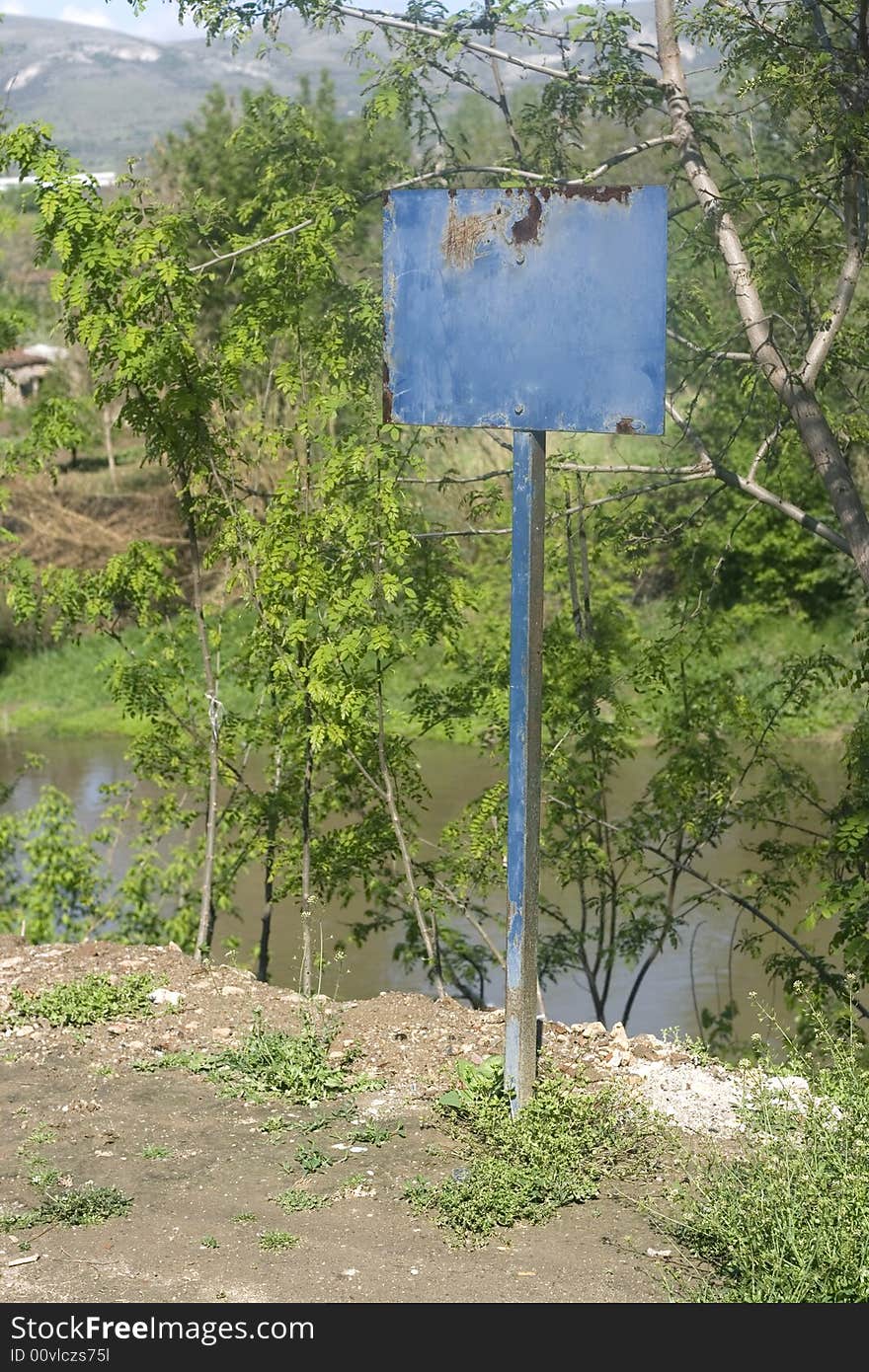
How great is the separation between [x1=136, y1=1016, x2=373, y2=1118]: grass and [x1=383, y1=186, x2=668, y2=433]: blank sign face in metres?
2.24

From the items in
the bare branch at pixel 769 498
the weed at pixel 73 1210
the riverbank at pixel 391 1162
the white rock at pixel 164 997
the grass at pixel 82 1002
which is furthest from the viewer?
the bare branch at pixel 769 498

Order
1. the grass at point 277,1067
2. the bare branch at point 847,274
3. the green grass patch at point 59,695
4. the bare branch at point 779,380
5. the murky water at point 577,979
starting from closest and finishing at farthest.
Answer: the grass at point 277,1067, the bare branch at point 847,274, the bare branch at point 779,380, the murky water at point 577,979, the green grass patch at point 59,695

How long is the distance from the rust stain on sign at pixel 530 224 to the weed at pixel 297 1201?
296cm

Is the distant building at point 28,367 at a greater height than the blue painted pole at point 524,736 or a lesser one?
greater

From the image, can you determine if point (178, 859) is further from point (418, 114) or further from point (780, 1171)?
point (780, 1171)

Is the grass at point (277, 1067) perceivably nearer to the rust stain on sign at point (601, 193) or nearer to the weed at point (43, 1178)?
the weed at point (43, 1178)

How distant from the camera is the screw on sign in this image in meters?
4.95

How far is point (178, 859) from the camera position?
1081cm

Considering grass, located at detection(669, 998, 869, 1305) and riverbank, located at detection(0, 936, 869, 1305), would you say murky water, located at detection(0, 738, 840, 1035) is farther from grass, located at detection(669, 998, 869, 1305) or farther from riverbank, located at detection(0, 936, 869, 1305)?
grass, located at detection(669, 998, 869, 1305)

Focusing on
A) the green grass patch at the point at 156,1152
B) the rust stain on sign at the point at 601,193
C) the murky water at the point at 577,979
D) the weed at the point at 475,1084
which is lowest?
the murky water at the point at 577,979

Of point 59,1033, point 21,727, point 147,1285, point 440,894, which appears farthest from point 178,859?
point 21,727

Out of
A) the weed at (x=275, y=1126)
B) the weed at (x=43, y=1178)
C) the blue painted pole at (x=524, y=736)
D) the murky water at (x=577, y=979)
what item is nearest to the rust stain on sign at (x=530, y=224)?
the blue painted pole at (x=524, y=736)

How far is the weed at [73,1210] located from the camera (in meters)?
4.54

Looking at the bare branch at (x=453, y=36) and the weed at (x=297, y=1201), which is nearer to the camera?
the weed at (x=297, y=1201)
